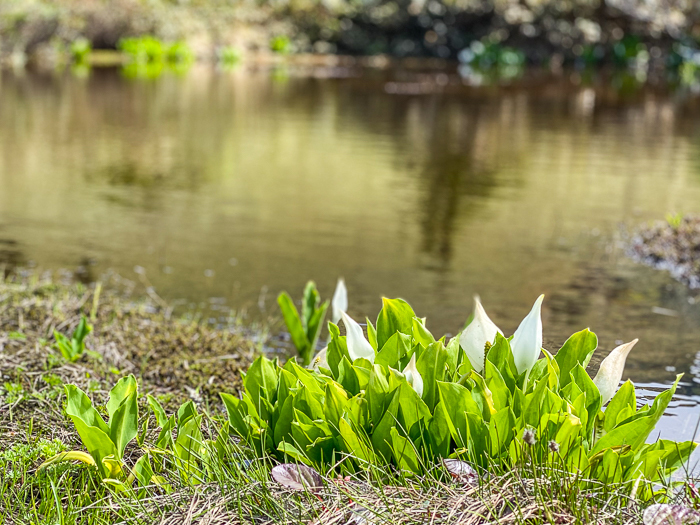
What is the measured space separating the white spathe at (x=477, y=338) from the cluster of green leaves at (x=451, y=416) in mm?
28

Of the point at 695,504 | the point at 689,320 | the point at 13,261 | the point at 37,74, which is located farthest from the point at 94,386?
the point at 37,74

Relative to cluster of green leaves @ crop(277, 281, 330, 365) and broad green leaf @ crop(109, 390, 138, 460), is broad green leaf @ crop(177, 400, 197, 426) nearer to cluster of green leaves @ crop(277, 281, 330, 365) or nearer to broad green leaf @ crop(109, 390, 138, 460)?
broad green leaf @ crop(109, 390, 138, 460)

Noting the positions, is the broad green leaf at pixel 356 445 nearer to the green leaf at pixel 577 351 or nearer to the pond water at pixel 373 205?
the green leaf at pixel 577 351

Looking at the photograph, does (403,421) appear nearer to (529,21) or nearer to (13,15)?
(13,15)

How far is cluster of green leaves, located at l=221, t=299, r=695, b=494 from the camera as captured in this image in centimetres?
211

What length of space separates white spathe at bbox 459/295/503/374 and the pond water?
0.38 m

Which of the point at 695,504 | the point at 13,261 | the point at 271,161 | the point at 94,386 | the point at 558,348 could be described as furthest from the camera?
the point at 271,161

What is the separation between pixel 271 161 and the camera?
9188 millimetres

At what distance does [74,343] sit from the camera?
329cm

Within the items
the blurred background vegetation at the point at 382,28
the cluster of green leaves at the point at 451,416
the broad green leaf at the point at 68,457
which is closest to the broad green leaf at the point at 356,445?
the cluster of green leaves at the point at 451,416

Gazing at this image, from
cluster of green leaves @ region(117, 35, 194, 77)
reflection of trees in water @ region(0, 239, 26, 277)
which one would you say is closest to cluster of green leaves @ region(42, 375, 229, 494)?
reflection of trees in water @ region(0, 239, 26, 277)

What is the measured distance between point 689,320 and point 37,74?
18.4 metres

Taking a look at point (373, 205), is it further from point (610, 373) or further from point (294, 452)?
point (294, 452)

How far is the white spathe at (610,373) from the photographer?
227cm
